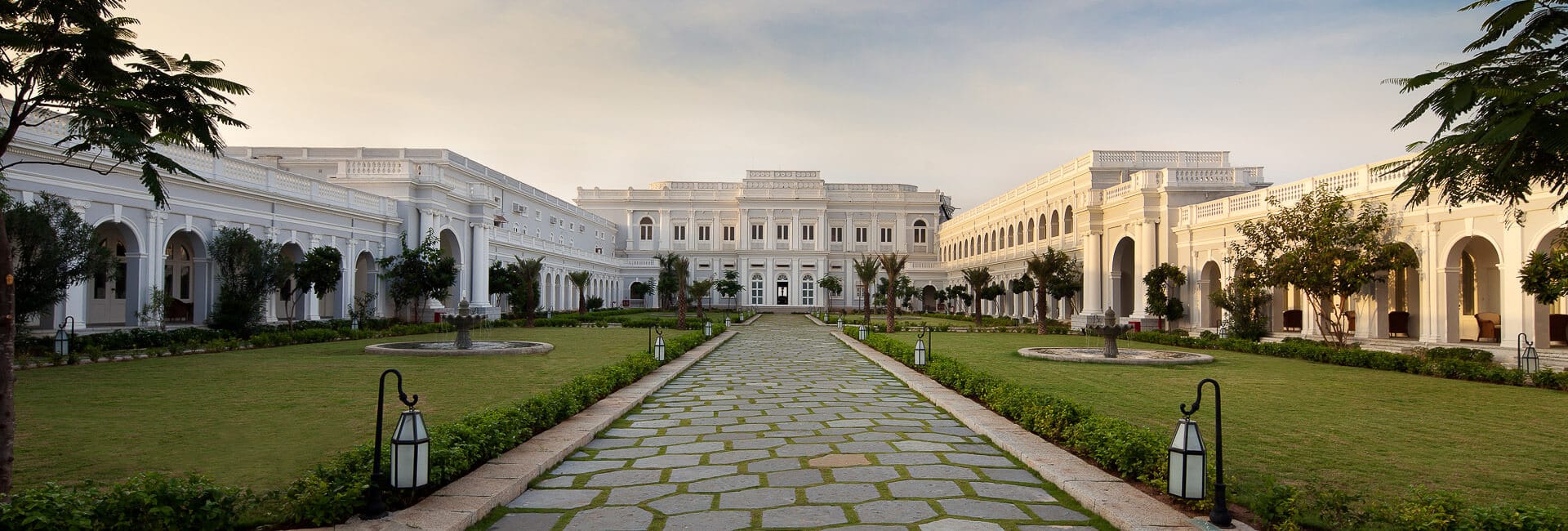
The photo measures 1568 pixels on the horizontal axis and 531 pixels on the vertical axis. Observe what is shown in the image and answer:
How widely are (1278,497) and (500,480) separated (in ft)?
15.2

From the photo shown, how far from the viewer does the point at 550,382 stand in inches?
460

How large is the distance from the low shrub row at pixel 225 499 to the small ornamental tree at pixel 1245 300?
19.9 m

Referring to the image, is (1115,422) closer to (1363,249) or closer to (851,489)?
(851,489)

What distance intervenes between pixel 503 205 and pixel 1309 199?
120 feet

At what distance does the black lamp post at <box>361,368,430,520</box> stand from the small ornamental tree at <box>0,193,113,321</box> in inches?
523

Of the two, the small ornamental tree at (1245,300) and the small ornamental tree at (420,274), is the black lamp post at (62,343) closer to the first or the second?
the small ornamental tree at (420,274)

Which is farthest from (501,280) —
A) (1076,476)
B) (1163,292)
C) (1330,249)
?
(1076,476)

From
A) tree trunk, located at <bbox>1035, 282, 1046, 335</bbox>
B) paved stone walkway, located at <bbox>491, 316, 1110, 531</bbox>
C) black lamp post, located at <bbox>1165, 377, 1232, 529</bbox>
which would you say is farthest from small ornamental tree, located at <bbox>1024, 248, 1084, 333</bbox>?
black lamp post, located at <bbox>1165, 377, 1232, 529</bbox>

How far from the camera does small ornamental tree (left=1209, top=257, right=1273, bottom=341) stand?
67.3 feet

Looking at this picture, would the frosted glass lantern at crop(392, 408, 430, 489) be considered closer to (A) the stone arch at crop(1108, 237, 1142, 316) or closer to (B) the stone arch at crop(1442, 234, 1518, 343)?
(B) the stone arch at crop(1442, 234, 1518, 343)

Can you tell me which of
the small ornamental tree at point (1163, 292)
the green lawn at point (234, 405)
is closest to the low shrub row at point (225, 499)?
the green lawn at point (234, 405)

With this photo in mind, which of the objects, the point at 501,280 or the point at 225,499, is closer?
the point at 225,499

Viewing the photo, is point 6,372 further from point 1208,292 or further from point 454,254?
point 454,254

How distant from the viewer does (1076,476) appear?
18.6 ft
